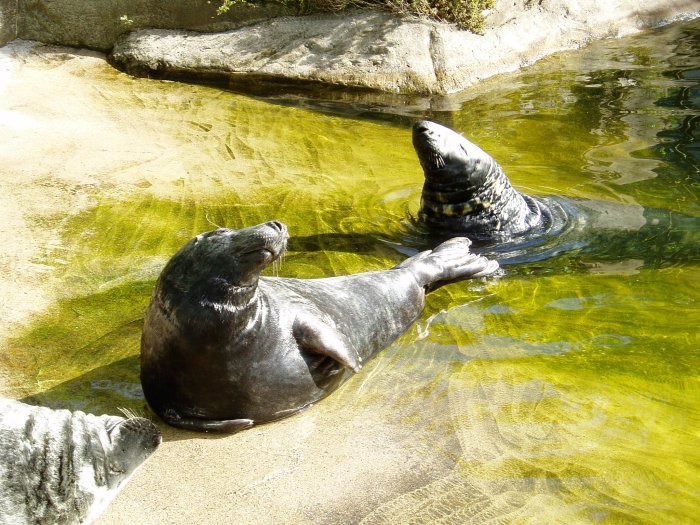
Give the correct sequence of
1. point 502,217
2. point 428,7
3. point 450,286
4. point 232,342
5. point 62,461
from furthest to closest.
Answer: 1. point 428,7
2. point 502,217
3. point 450,286
4. point 232,342
5. point 62,461

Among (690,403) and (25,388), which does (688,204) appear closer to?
(690,403)

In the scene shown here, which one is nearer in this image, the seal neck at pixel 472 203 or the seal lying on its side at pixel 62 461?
the seal lying on its side at pixel 62 461

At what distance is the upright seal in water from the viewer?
383 cm

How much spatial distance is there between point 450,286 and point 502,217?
114 centimetres

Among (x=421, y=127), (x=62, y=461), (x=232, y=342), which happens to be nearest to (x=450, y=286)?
(x=421, y=127)

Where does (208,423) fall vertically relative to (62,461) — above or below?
below

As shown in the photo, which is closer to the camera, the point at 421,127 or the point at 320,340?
the point at 320,340

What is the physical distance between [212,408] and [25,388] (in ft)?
3.33

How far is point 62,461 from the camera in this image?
10.7ft

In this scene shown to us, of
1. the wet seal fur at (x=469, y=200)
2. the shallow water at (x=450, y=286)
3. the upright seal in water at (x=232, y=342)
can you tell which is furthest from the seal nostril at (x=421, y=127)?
the upright seal in water at (x=232, y=342)

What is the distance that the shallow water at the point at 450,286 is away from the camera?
11.8 feet

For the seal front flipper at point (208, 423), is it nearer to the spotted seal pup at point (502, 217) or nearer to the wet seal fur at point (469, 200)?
the spotted seal pup at point (502, 217)

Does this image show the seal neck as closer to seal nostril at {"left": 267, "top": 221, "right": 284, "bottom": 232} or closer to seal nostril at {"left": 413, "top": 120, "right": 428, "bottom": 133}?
seal nostril at {"left": 413, "top": 120, "right": 428, "bottom": 133}

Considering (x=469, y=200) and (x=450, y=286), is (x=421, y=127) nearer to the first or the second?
(x=469, y=200)
